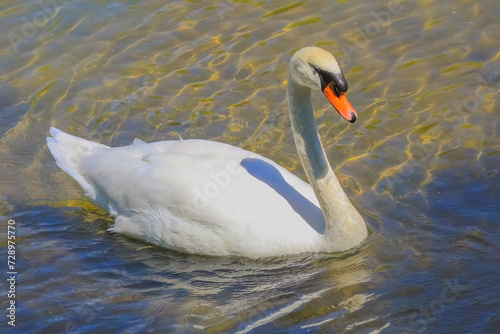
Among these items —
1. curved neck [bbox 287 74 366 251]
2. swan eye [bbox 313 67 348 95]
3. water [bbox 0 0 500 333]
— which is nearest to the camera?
swan eye [bbox 313 67 348 95]

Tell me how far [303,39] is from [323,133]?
70.7 inches

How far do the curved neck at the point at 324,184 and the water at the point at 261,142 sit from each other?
0.51 feet

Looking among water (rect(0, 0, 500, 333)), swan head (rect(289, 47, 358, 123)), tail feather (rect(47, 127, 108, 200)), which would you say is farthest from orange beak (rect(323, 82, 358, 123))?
tail feather (rect(47, 127, 108, 200))

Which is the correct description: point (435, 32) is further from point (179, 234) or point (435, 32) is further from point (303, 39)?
point (179, 234)

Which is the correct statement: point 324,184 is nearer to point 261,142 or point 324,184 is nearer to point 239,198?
point 239,198

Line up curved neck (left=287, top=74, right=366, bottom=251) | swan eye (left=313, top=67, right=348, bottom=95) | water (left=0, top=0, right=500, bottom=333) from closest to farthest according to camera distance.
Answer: swan eye (left=313, top=67, right=348, bottom=95), water (left=0, top=0, right=500, bottom=333), curved neck (left=287, top=74, right=366, bottom=251)

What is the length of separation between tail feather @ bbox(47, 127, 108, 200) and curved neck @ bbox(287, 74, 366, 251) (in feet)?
6.53

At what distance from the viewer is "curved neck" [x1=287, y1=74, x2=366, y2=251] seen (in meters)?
5.39

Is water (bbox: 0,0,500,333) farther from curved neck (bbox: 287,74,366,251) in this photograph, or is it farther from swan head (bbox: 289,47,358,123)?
swan head (bbox: 289,47,358,123)

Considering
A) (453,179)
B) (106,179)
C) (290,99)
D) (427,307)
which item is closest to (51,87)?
(106,179)

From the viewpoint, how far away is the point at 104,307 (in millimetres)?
5059

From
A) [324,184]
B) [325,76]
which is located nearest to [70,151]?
[324,184]

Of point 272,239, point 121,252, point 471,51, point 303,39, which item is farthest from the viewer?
point 303,39

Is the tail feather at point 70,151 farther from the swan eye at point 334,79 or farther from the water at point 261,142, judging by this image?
the swan eye at point 334,79
